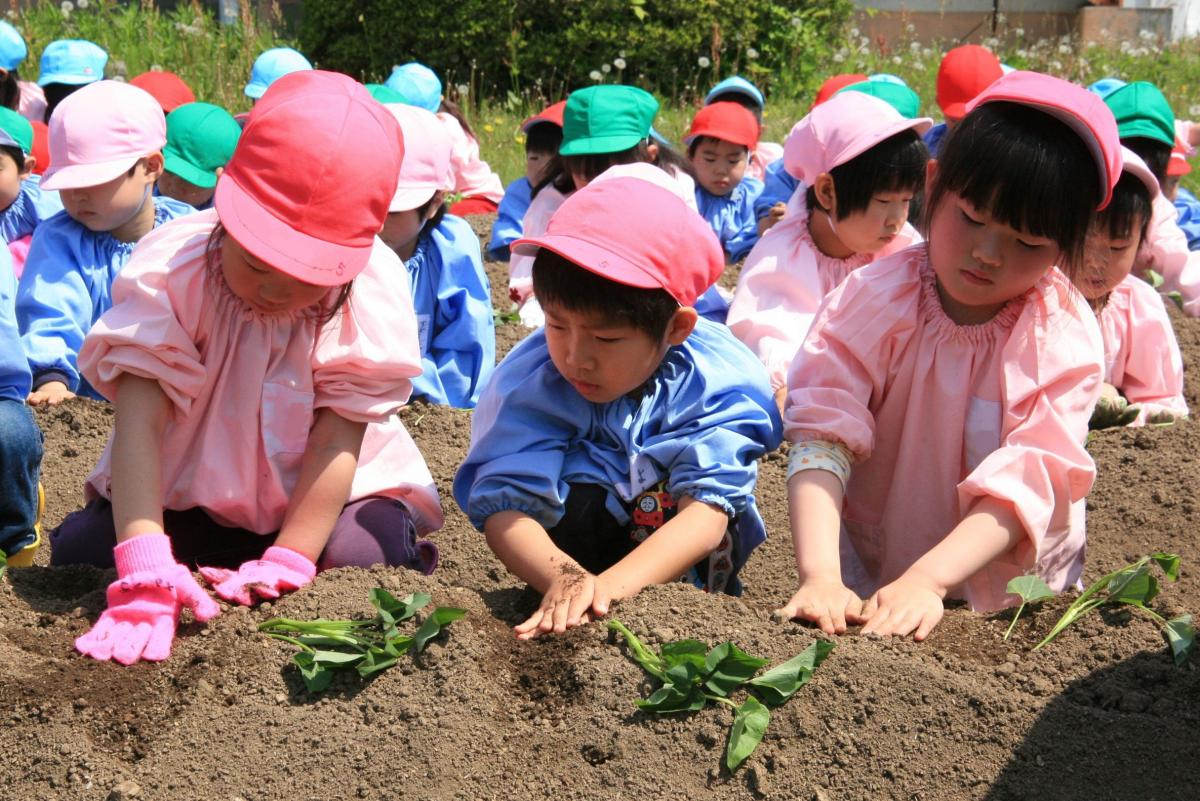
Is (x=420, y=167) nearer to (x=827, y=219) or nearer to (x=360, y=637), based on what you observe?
(x=827, y=219)

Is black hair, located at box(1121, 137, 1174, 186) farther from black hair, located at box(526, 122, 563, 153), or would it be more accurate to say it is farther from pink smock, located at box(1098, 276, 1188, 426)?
black hair, located at box(526, 122, 563, 153)

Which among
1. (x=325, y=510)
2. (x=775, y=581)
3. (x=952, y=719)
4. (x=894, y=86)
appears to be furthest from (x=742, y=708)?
(x=894, y=86)

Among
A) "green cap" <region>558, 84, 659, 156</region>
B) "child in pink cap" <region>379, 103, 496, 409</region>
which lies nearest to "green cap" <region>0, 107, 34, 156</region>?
"child in pink cap" <region>379, 103, 496, 409</region>

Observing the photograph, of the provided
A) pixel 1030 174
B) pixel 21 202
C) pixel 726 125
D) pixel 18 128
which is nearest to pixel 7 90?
pixel 18 128

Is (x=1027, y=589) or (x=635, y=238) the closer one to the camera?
(x=1027, y=589)

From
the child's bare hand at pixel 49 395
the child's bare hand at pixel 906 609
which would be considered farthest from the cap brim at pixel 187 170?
the child's bare hand at pixel 906 609

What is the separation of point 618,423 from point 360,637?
2.70 feet

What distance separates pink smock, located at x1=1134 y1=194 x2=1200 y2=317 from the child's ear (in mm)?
4464

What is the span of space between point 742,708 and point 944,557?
71cm

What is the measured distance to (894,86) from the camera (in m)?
8.33

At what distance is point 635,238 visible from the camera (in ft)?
9.71

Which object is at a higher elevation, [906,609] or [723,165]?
[906,609]

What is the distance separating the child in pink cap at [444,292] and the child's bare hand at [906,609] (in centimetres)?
273

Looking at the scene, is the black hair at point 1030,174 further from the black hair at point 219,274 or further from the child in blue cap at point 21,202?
the child in blue cap at point 21,202
